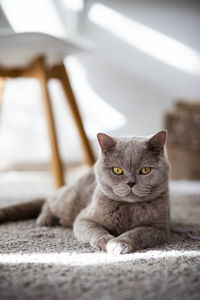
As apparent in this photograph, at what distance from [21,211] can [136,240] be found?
548mm

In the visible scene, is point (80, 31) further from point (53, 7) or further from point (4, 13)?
point (4, 13)

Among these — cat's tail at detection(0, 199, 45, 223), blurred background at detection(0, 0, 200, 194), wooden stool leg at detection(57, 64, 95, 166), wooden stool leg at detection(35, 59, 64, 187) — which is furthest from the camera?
blurred background at detection(0, 0, 200, 194)

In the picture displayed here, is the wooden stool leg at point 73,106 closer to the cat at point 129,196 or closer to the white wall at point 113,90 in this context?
the cat at point 129,196

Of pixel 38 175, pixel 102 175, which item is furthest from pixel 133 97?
pixel 102 175

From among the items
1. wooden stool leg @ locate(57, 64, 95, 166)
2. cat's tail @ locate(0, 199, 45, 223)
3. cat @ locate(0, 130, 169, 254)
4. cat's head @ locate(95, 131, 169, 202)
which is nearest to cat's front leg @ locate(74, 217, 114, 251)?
cat @ locate(0, 130, 169, 254)

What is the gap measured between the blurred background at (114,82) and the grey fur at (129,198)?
178cm

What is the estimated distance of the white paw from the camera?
32.9 inches

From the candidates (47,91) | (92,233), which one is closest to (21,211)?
(92,233)

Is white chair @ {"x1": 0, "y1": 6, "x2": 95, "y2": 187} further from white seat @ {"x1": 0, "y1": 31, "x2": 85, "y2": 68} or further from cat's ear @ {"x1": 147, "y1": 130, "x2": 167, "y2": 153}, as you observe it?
cat's ear @ {"x1": 147, "y1": 130, "x2": 167, "y2": 153}

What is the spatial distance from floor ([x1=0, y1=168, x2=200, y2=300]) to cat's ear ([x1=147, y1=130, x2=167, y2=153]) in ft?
0.94

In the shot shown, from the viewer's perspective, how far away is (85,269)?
0.73 metres

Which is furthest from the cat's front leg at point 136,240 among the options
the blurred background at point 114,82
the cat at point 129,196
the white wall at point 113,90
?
the white wall at point 113,90

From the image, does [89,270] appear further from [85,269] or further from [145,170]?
[145,170]

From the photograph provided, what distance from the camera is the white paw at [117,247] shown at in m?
0.84
